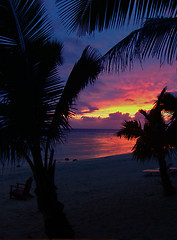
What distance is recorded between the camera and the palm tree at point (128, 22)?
2.07 m

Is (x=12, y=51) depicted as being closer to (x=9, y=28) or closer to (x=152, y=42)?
(x=9, y=28)

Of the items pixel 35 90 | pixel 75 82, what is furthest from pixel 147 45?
pixel 35 90

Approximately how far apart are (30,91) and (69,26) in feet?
5.14

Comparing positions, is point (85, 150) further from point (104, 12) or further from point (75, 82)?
point (104, 12)

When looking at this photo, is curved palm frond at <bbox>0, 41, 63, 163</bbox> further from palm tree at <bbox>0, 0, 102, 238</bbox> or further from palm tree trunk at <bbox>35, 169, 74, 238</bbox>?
palm tree trunk at <bbox>35, 169, 74, 238</bbox>

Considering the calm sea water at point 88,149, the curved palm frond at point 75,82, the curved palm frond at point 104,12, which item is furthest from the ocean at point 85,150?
the curved palm frond at point 104,12

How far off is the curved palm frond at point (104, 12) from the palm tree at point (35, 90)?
125cm

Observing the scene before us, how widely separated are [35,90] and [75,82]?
77cm

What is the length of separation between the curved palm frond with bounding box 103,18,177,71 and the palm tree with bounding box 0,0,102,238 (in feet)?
3.45

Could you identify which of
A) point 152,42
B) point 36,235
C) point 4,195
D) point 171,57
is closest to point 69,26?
point 152,42

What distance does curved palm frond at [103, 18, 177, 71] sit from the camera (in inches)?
88.3

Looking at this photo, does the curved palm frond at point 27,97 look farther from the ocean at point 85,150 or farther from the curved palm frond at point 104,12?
the ocean at point 85,150

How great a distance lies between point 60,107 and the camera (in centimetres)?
386

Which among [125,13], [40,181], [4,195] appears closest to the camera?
[125,13]
